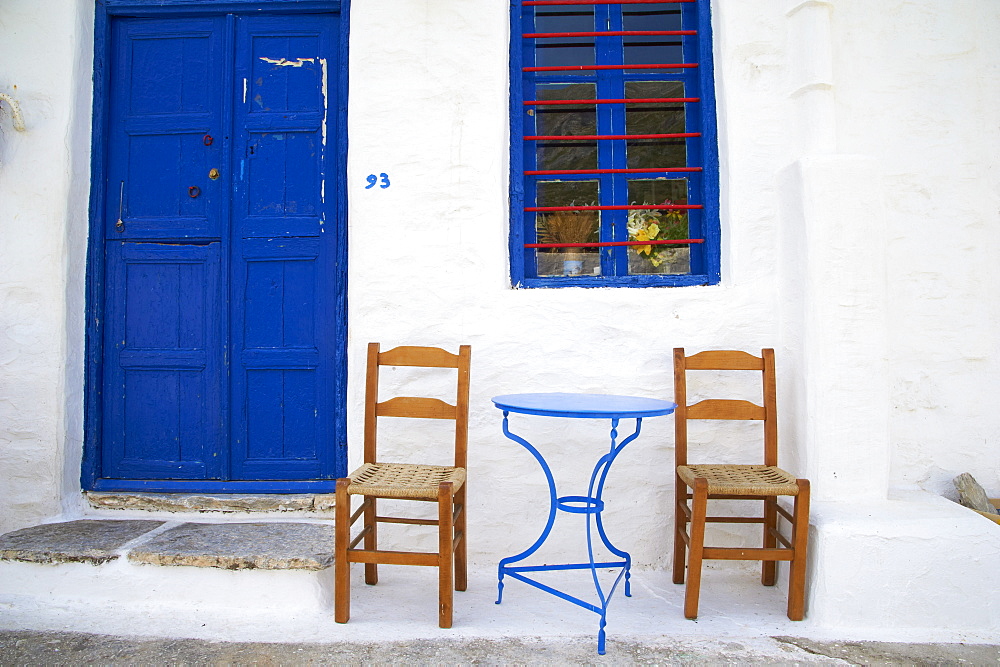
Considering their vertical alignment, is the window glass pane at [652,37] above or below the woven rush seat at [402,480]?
above

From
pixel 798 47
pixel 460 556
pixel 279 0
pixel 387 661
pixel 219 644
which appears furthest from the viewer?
pixel 279 0

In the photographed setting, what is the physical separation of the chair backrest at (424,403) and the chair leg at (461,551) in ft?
0.48

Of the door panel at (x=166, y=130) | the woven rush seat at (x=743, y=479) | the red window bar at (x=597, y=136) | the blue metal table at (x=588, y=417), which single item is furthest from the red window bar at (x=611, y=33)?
the woven rush seat at (x=743, y=479)

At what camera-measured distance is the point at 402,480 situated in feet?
8.84

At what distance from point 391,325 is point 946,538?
2582 mm

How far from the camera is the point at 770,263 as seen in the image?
11.0 feet

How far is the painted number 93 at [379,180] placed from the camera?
11.1ft

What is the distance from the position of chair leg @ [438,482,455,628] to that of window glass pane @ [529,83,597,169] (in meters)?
1.93

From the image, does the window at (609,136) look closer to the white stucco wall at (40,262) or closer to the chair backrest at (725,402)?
the chair backrest at (725,402)

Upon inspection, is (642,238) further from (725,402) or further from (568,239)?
(725,402)

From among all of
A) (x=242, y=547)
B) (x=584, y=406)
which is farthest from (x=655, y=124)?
(x=242, y=547)

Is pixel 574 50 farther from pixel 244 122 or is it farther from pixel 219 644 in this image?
pixel 219 644

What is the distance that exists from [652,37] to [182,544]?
3.47 m

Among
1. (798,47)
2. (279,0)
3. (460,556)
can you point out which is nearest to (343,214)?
(279,0)
